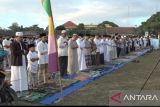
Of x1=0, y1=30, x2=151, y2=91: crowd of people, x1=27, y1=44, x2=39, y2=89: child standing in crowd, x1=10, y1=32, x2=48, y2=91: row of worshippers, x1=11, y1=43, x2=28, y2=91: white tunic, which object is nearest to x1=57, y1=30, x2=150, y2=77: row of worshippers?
x1=0, y1=30, x2=151, y2=91: crowd of people

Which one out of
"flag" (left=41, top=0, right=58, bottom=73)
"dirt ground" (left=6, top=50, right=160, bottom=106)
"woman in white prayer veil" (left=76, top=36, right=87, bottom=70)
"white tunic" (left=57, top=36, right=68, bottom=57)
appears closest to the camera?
"dirt ground" (left=6, top=50, right=160, bottom=106)

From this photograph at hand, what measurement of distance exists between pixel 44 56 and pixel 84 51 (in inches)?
245

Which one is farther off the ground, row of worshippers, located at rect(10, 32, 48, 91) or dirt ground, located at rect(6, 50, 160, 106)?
row of worshippers, located at rect(10, 32, 48, 91)

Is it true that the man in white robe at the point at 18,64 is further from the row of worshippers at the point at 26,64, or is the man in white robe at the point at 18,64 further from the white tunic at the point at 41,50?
the white tunic at the point at 41,50

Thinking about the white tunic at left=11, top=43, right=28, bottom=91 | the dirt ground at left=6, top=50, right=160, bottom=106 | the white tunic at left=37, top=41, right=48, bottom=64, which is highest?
the white tunic at left=37, top=41, right=48, bottom=64

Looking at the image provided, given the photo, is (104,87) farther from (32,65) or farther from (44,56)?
(32,65)

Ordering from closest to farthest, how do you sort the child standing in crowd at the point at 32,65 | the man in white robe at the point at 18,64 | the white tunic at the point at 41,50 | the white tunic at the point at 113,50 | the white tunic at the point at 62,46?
the man in white robe at the point at 18,64 → the child standing in crowd at the point at 32,65 → the white tunic at the point at 41,50 → the white tunic at the point at 62,46 → the white tunic at the point at 113,50

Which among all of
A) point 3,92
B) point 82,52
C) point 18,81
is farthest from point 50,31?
point 82,52

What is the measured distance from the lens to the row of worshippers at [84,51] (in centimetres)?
1504

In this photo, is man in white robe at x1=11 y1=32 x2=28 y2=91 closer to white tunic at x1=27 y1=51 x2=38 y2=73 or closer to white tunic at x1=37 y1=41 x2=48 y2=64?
white tunic at x1=27 y1=51 x2=38 y2=73

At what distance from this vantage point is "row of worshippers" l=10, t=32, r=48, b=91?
36.9 ft

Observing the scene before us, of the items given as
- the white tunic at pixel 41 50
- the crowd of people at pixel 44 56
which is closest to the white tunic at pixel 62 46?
the crowd of people at pixel 44 56

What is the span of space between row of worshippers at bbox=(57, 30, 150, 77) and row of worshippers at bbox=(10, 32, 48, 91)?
1.84 m

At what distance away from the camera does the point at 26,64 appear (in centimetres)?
1240
